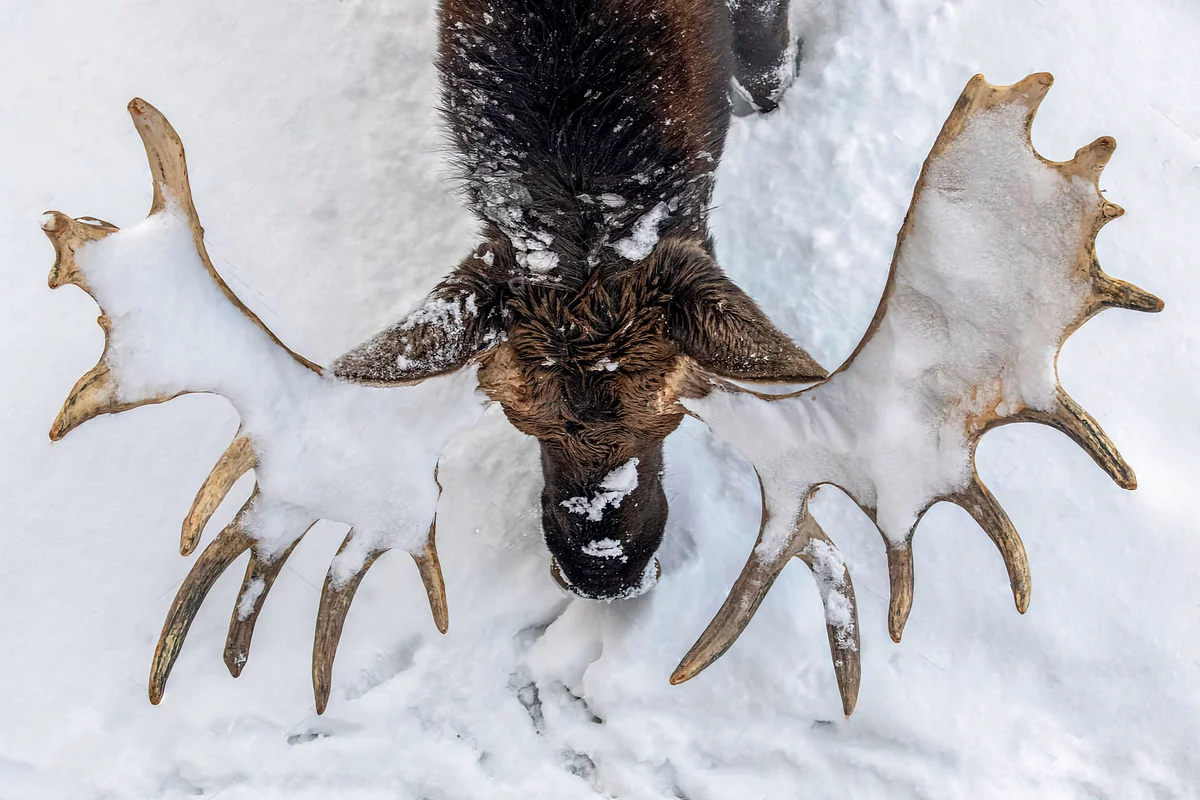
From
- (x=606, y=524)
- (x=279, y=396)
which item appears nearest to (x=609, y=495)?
(x=606, y=524)

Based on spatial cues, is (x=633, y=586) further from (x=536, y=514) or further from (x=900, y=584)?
(x=900, y=584)

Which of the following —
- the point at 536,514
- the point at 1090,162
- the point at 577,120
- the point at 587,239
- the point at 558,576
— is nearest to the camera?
the point at 1090,162

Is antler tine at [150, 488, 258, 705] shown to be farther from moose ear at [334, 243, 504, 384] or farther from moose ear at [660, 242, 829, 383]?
moose ear at [660, 242, 829, 383]

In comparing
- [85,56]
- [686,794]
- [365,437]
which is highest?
[85,56]

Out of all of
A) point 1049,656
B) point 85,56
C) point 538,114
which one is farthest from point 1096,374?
point 85,56

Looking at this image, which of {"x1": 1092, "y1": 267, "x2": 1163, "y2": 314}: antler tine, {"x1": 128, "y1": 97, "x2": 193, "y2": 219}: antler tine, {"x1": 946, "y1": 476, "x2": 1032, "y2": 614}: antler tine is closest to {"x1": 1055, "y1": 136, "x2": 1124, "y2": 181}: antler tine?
{"x1": 1092, "y1": 267, "x2": 1163, "y2": 314}: antler tine

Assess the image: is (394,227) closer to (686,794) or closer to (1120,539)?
(686,794)
